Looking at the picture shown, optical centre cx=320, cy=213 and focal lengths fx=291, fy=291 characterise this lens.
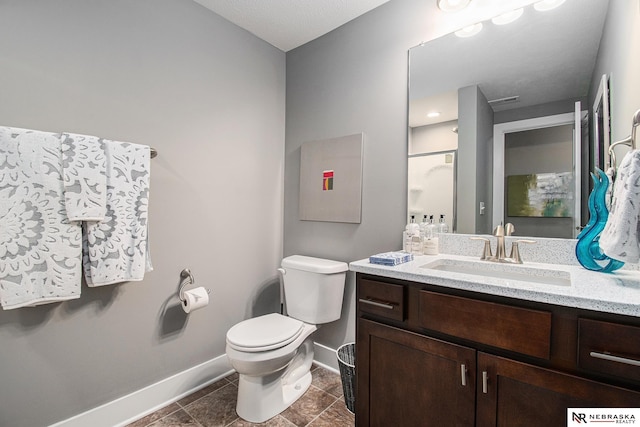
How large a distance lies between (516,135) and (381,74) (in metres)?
0.90

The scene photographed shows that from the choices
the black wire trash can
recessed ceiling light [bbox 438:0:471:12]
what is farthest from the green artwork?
the black wire trash can

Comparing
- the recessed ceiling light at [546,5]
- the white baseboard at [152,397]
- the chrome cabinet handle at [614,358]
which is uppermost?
the recessed ceiling light at [546,5]

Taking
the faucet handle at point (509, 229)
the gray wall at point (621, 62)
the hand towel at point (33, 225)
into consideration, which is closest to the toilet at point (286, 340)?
the hand towel at point (33, 225)

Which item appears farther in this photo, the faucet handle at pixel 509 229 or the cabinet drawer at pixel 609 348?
the faucet handle at pixel 509 229

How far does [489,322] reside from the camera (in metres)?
0.98

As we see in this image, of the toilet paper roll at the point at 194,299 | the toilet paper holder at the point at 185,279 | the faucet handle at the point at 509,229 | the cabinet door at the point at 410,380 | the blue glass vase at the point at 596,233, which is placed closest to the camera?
the cabinet door at the point at 410,380

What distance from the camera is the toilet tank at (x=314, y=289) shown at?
1.88m

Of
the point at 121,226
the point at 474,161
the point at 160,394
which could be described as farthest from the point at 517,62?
the point at 160,394

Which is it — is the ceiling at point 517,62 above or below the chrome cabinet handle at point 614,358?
above

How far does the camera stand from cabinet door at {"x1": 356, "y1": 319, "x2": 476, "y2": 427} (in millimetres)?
1042

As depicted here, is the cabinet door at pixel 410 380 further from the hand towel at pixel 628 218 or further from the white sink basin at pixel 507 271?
the hand towel at pixel 628 218

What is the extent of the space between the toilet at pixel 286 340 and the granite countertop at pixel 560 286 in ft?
2.01

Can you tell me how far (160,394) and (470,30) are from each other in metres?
2.73

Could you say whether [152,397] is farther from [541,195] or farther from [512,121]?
[512,121]
